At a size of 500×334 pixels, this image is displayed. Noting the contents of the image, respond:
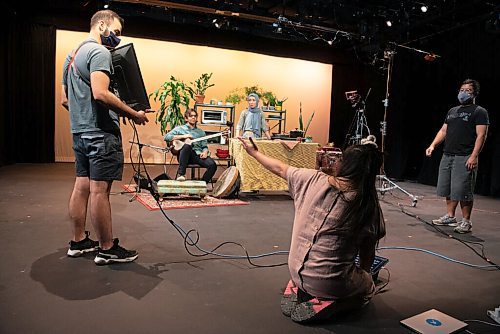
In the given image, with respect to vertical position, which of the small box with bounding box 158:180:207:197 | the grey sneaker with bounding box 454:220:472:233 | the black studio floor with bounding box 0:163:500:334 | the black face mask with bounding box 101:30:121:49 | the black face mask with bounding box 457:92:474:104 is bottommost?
the black studio floor with bounding box 0:163:500:334

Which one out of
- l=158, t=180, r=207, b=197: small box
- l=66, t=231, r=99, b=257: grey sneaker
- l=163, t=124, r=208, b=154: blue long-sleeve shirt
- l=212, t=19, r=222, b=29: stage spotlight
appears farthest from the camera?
l=212, t=19, r=222, b=29: stage spotlight

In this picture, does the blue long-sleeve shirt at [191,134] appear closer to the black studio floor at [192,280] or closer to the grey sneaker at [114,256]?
the black studio floor at [192,280]

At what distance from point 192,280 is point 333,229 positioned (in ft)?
3.08

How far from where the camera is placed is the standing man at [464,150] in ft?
12.2

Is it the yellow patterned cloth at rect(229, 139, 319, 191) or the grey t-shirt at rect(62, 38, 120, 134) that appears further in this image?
the yellow patterned cloth at rect(229, 139, 319, 191)

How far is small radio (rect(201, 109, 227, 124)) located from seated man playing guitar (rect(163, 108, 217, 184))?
1.34 metres

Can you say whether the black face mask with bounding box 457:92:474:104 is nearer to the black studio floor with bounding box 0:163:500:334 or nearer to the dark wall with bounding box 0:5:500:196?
the black studio floor with bounding box 0:163:500:334

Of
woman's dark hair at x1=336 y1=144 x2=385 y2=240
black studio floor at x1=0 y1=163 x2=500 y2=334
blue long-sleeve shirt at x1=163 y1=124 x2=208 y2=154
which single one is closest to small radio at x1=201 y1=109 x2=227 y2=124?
blue long-sleeve shirt at x1=163 y1=124 x2=208 y2=154

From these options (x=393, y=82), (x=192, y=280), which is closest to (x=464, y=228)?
(x=192, y=280)

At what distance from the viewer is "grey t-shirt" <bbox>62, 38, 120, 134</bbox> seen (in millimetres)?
2311

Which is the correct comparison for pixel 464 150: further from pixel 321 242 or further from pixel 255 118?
pixel 255 118

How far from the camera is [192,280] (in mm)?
2281

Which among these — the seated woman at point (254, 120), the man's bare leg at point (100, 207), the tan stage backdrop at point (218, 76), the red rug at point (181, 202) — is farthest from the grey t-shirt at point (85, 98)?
the tan stage backdrop at point (218, 76)

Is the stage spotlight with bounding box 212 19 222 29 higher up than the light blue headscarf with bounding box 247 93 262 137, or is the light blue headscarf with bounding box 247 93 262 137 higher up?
the stage spotlight with bounding box 212 19 222 29
